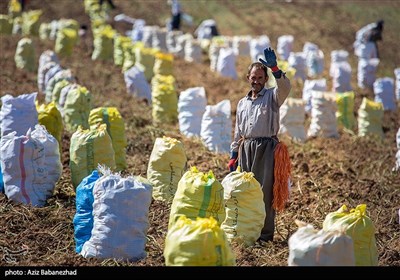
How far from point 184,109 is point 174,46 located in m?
9.06

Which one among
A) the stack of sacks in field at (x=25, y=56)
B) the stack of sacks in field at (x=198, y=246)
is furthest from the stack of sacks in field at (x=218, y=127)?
the stack of sacks in field at (x=25, y=56)

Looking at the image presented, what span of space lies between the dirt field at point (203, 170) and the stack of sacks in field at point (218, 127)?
0.49ft

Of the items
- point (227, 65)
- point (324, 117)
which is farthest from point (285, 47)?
point (324, 117)

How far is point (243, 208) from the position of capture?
5.24 m

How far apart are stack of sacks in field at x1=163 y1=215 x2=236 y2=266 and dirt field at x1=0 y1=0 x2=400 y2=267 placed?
790 mm

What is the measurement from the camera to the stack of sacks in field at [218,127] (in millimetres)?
8328

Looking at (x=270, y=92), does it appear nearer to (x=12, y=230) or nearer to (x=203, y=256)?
(x=203, y=256)

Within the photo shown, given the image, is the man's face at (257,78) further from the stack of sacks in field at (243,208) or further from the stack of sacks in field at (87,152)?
the stack of sacks in field at (87,152)

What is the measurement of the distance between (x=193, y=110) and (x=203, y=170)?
5.56 feet

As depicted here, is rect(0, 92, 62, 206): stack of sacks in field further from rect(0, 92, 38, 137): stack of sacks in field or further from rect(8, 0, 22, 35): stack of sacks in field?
rect(8, 0, 22, 35): stack of sacks in field

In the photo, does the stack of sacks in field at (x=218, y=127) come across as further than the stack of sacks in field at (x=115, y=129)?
Yes

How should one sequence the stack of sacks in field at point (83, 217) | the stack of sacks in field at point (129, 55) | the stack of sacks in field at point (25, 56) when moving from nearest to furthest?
the stack of sacks in field at point (83, 217) → the stack of sacks in field at point (25, 56) → the stack of sacks in field at point (129, 55)

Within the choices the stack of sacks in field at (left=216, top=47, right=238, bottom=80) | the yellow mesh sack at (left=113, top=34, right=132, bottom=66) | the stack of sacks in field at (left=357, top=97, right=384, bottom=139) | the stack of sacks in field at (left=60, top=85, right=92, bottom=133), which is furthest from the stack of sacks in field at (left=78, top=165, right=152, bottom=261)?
the yellow mesh sack at (left=113, top=34, right=132, bottom=66)

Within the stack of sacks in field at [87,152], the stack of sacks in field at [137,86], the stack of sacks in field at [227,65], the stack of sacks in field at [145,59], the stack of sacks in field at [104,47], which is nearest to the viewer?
the stack of sacks in field at [87,152]
